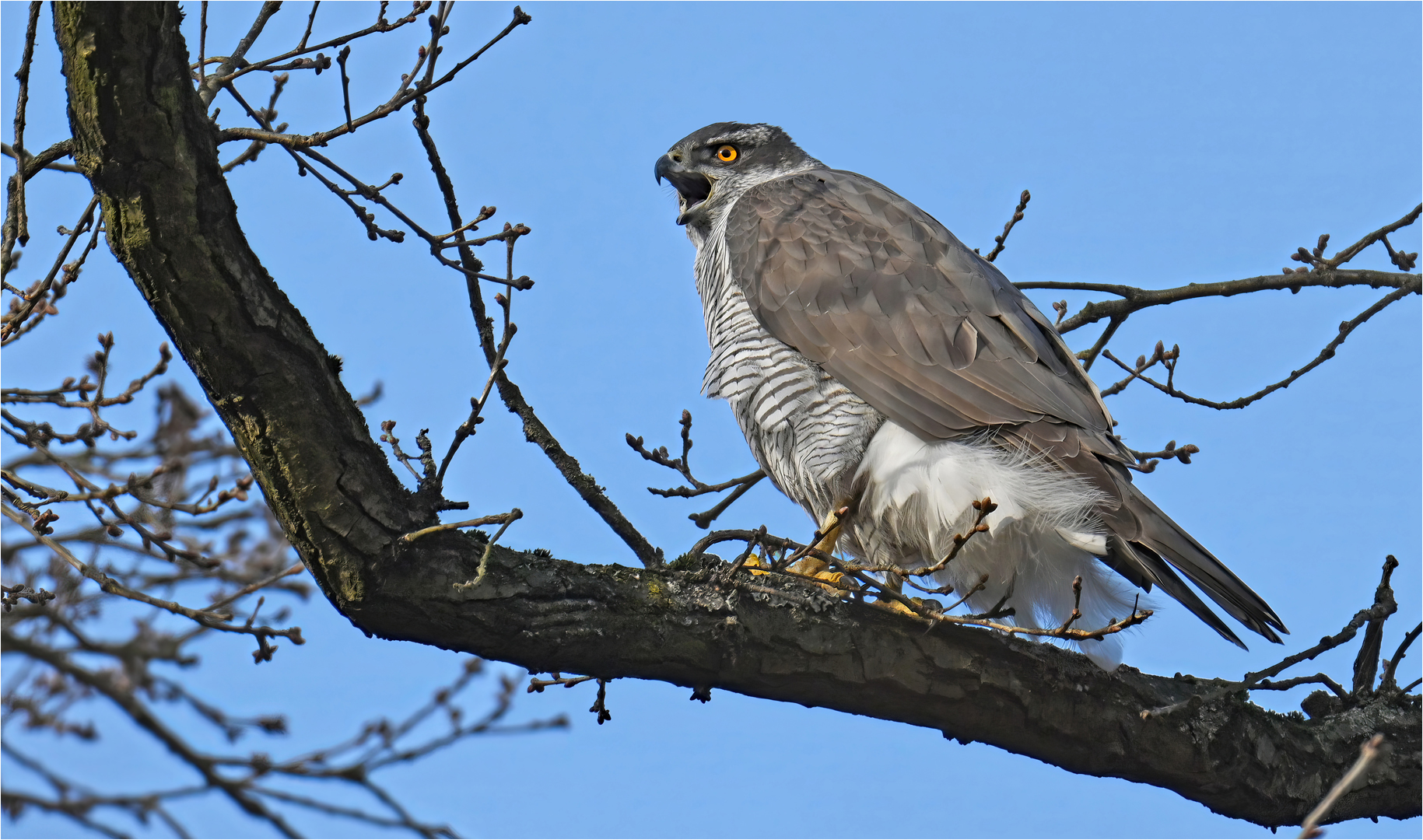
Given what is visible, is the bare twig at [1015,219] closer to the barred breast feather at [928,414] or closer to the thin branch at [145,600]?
the barred breast feather at [928,414]

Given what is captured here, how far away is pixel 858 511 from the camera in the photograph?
4086mm

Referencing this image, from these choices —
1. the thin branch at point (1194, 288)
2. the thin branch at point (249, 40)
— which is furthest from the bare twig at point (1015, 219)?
the thin branch at point (249, 40)

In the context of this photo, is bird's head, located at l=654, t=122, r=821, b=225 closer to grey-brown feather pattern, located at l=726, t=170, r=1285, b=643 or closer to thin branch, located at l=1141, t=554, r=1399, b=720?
grey-brown feather pattern, located at l=726, t=170, r=1285, b=643

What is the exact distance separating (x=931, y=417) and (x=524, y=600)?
1.49 metres

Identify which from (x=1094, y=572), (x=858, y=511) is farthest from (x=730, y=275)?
(x=1094, y=572)

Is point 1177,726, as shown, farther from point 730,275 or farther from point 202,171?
point 202,171

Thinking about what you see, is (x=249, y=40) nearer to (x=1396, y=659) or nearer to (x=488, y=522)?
(x=488, y=522)

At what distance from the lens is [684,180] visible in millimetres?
5457

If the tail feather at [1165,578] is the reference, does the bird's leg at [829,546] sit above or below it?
above

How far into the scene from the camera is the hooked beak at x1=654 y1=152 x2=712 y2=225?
5430 millimetres

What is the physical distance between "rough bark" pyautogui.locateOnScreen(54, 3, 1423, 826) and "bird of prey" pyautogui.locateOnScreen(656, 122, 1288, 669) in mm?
340

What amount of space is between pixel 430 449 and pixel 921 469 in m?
1.59

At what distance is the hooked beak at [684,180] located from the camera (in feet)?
17.8

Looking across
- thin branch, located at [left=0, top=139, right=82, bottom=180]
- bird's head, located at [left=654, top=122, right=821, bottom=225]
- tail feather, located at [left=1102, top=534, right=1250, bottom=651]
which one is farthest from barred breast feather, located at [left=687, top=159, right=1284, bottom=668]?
thin branch, located at [left=0, top=139, right=82, bottom=180]
